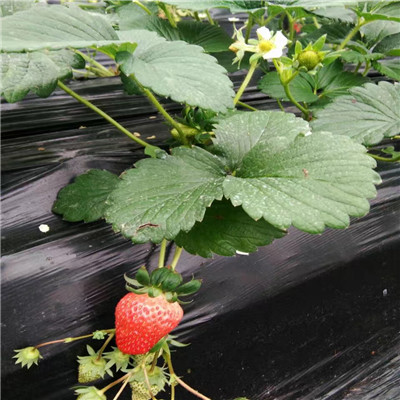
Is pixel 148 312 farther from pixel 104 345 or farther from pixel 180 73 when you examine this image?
pixel 180 73

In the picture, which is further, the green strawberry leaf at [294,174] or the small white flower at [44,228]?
the small white flower at [44,228]

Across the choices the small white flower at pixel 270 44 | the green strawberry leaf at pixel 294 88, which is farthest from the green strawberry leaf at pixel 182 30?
the small white flower at pixel 270 44

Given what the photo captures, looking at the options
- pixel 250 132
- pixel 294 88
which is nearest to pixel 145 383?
pixel 250 132

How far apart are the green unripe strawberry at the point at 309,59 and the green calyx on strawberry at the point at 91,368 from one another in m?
0.50

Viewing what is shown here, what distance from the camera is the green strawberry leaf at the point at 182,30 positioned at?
0.92 m

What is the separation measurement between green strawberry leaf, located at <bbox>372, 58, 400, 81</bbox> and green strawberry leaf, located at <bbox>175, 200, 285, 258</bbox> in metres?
0.50

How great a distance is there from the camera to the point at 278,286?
754 mm

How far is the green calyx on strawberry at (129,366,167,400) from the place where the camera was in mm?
578

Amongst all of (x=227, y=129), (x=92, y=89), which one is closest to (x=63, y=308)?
(x=227, y=129)

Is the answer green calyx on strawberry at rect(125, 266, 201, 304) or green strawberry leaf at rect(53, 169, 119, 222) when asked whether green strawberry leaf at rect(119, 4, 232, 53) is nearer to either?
green strawberry leaf at rect(53, 169, 119, 222)

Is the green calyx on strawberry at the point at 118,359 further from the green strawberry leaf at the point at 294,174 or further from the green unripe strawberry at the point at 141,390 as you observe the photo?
the green strawberry leaf at the point at 294,174

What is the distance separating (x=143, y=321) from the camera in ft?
1.76

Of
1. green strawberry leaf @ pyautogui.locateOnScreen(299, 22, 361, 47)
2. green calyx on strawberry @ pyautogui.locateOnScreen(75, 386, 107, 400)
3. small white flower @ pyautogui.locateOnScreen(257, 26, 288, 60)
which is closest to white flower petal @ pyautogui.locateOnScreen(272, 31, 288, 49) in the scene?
small white flower @ pyautogui.locateOnScreen(257, 26, 288, 60)

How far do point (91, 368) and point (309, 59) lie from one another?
520 millimetres
